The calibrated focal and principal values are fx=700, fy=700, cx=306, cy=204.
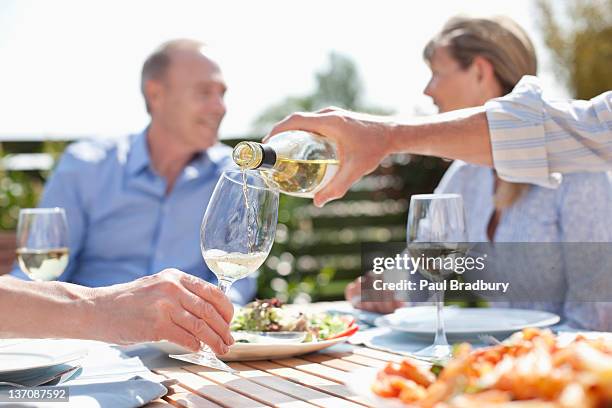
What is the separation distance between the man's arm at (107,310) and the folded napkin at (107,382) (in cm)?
8

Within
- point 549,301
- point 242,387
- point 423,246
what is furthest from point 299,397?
point 549,301

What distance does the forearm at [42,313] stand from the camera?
3.28 feet

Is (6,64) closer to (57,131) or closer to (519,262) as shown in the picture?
(57,131)

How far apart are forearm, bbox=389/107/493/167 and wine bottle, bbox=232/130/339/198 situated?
161 mm

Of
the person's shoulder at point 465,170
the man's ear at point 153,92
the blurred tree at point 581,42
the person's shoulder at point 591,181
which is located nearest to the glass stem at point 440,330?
the person's shoulder at point 591,181

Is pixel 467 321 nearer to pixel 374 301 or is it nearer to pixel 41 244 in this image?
pixel 374 301

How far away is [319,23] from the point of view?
26.4m

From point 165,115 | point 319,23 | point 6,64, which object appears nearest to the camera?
point 165,115

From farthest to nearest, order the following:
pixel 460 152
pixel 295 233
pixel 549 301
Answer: pixel 295 233 < pixel 549 301 < pixel 460 152

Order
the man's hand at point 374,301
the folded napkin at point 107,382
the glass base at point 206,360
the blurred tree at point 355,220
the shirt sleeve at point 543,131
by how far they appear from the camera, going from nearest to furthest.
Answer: the folded napkin at point 107,382 → the glass base at point 206,360 → the shirt sleeve at point 543,131 → the man's hand at point 374,301 → the blurred tree at point 355,220

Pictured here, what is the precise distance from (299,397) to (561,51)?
31.0 feet

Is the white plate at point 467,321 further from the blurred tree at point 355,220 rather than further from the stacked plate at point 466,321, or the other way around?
the blurred tree at point 355,220

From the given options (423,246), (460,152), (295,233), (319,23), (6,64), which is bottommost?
(295,233)

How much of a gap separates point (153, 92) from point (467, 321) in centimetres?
210
